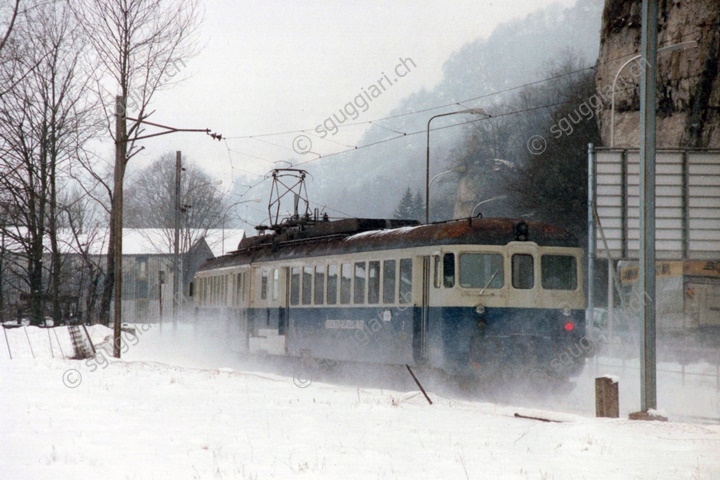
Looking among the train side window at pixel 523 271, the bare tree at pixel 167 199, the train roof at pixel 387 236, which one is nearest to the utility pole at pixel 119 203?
the train roof at pixel 387 236

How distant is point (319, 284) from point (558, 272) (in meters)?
5.71

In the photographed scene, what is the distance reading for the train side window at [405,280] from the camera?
16.2 metres

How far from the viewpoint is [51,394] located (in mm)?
14750

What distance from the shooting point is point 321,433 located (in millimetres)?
10438

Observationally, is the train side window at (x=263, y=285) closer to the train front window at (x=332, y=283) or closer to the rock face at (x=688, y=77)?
the train front window at (x=332, y=283)

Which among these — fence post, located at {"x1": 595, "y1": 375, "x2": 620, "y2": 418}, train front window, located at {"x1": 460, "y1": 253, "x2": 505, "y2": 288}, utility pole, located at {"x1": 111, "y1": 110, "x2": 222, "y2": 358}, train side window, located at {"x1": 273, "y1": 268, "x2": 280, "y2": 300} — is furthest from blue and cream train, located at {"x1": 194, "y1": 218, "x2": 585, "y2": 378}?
utility pole, located at {"x1": 111, "y1": 110, "x2": 222, "y2": 358}

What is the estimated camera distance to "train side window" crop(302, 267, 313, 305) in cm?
1992

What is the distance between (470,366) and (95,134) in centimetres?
2468

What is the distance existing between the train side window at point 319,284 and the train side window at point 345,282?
903 mm

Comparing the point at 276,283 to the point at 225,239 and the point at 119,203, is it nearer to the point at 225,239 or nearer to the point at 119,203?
the point at 119,203

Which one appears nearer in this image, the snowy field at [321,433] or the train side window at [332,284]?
the snowy field at [321,433]

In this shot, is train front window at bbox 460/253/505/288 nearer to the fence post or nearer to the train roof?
the train roof

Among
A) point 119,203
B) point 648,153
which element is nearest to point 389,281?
point 648,153

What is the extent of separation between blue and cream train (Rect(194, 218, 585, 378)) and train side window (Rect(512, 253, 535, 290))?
0.02 m
